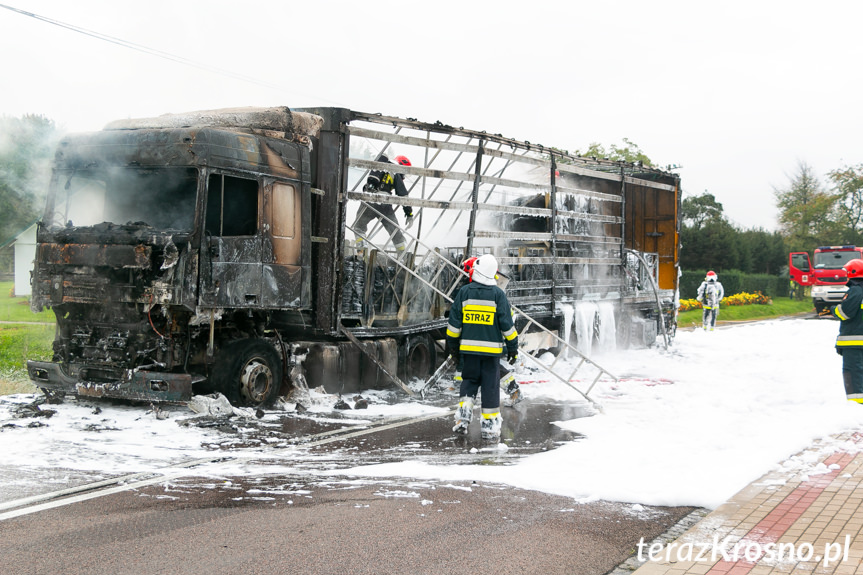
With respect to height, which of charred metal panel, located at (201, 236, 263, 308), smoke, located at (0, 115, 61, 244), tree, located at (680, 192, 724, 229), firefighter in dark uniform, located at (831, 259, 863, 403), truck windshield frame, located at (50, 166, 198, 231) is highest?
tree, located at (680, 192, 724, 229)

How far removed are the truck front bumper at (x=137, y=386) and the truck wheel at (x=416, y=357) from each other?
3.95 metres

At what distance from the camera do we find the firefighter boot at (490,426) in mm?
8125

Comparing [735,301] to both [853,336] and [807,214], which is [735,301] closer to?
[807,214]

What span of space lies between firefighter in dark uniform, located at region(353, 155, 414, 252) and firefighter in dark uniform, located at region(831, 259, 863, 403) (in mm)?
5929

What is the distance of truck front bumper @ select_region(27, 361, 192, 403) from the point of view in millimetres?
8281

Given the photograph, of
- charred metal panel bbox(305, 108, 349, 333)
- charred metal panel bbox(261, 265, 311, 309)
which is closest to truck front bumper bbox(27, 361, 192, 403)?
charred metal panel bbox(261, 265, 311, 309)

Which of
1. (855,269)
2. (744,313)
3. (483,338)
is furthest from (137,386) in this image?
(744,313)

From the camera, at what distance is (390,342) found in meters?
11.4

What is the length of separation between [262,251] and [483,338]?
9.76 feet

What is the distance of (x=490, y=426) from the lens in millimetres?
8156

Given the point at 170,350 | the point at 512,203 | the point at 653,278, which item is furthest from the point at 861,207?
the point at 170,350

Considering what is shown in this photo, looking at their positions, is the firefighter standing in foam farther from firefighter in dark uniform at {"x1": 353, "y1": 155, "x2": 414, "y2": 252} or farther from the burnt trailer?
firefighter in dark uniform at {"x1": 353, "y1": 155, "x2": 414, "y2": 252}

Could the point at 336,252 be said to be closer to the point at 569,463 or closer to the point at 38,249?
the point at 38,249

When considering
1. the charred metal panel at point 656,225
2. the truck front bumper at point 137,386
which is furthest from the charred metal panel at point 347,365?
the charred metal panel at point 656,225
